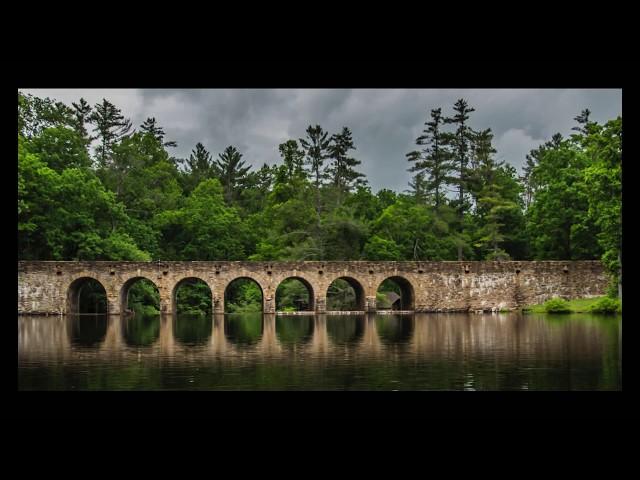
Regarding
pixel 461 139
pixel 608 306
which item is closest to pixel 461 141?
pixel 461 139

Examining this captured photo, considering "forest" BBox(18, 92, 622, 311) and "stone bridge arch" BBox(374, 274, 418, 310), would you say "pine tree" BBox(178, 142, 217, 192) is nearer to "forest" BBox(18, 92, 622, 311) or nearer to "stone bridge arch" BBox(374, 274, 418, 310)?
"forest" BBox(18, 92, 622, 311)

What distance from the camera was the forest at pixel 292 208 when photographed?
45.3 metres

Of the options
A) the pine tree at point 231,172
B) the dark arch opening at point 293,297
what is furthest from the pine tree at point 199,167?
the dark arch opening at point 293,297

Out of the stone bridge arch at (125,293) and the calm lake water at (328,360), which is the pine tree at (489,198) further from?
the calm lake water at (328,360)

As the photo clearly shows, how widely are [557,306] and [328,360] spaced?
1039 inches

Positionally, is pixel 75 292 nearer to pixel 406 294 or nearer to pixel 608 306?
pixel 406 294

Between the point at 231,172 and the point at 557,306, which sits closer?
the point at 557,306

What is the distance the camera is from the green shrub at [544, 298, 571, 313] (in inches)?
1521

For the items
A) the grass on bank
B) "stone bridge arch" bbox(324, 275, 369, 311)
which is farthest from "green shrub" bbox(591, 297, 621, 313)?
"stone bridge arch" bbox(324, 275, 369, 311)

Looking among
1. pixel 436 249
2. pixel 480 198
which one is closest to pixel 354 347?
pixel 436 249

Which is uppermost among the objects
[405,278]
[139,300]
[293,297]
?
[405,278]

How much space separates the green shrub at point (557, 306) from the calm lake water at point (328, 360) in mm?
13861

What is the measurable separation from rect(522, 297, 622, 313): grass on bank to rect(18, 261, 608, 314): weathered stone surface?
1.11 m

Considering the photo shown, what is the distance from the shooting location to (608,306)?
116 ft
